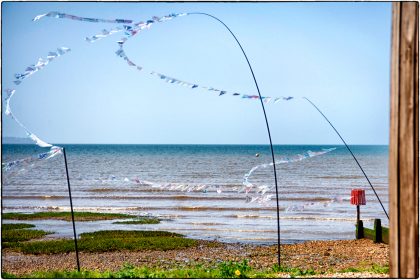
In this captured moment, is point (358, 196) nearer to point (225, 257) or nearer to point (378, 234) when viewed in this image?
point (378, 234)

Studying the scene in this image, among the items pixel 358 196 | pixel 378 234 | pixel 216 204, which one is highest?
pixel 358 196

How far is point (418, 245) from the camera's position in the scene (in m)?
3.84

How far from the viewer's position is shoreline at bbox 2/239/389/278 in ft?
36.2

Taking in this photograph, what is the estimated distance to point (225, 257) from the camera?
39.9 feet

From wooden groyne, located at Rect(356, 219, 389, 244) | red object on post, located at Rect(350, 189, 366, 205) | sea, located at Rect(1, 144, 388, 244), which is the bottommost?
sea, located at Rect(1, 144, 388, 244)

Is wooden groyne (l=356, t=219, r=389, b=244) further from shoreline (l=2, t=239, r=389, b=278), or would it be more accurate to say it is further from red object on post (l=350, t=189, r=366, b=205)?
red object on post (l=350, t=189, r=366, b=205)

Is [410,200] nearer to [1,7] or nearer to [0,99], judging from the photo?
[0,99]

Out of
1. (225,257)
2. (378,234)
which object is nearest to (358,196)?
(378,234)

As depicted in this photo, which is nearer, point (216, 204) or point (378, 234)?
point (378, 234)

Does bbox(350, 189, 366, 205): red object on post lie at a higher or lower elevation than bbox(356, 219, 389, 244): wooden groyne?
higher

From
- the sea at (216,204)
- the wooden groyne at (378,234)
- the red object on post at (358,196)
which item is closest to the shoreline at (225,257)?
the wooden groyne at (378,234)

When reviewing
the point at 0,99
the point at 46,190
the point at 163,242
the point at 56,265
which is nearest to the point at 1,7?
the point at 0,99

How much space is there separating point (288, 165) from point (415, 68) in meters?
44.3

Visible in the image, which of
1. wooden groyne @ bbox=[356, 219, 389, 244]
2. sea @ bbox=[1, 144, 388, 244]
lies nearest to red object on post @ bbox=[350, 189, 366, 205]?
sea @ bbox=[1, 144, 388, 244]
